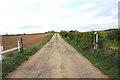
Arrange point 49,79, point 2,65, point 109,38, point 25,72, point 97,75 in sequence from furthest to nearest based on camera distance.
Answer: point 109,38, point 2,65, point 25,72, point 97,75, point 49,79

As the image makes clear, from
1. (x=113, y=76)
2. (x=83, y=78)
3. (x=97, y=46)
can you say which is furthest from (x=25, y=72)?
(x=97, y=46)

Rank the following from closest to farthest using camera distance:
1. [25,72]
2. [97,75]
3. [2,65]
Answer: [97,75] < [25,72] < [2,65]

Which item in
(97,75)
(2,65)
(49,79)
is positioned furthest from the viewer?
(2,65)

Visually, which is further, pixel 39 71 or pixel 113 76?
pixel 39 71

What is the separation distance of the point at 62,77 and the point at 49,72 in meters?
1.46

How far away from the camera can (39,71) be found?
40.6 feet

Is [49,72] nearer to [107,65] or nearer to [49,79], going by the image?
[49,79]

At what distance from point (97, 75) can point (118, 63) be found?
234cm

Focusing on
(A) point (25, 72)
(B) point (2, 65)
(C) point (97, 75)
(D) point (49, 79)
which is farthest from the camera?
(B) point (2, 65)

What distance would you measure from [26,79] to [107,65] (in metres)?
4.65

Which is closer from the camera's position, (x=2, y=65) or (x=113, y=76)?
(x=113, y=76)

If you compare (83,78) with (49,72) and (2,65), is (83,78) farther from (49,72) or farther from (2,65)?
(2,65)

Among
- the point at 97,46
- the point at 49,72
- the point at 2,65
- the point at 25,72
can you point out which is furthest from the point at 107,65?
the point at 97,46

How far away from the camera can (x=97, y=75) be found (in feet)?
37.4
